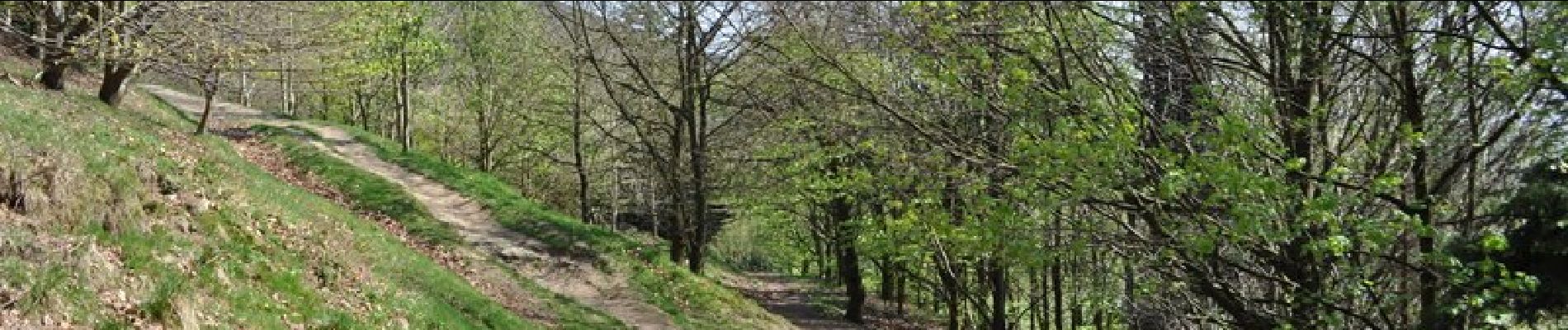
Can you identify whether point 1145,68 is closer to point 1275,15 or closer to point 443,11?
point 1275,15

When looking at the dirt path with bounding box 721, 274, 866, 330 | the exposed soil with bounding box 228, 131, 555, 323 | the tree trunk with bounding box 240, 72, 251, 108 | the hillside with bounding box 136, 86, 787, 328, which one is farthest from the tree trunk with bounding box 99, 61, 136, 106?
the tree trunk with bounding box 240, 72, 251, 108

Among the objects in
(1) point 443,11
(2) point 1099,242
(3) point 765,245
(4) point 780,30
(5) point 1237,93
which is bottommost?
(3) point 765,245

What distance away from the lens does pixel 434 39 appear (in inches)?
1314

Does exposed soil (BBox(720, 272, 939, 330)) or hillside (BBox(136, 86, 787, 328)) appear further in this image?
exposed soil (BBox(720, 272, 939, 330))

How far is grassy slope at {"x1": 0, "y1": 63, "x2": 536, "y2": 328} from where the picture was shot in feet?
28.8

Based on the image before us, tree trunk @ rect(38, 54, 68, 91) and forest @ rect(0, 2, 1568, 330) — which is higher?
tree trunk @ rect(38, 54, 68, 91)

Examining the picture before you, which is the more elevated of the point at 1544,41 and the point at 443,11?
the point at 443,11

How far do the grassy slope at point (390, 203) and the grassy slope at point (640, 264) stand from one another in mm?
1970

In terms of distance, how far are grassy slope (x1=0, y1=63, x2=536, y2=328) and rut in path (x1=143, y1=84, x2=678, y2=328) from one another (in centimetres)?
433

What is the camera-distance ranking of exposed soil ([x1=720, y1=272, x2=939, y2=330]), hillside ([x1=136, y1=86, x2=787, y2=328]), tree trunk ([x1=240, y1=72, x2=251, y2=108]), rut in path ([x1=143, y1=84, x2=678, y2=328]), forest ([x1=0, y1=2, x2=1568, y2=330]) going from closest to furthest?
forest ([x1=0, y1=2, x2=1568, y2=330])
rut in path ([x1=143, y1=84, x2=678, y2=328])
hillside ([x1=136, y1=86, x2=787, y2=328])
exposed soil ([x1=720, y1=272, x2=939, y2=330])
tree trunk ([x1=240, y1=72, x2=251, y2=108])

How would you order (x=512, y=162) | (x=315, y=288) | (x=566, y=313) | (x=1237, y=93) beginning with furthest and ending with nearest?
(x=512, y=162), (x=566, y=313), (x=315, y=288), (x=1237, y=93)

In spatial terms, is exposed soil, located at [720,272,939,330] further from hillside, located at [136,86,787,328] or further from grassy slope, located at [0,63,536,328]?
grassy slope, located at [0,63,536,328]

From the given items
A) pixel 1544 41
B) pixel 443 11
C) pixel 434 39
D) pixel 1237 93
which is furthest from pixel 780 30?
pixel 443 11

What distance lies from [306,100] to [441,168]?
28.6 meters
